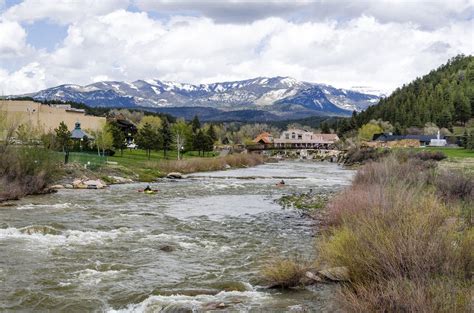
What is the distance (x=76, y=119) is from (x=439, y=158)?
79.1 meters

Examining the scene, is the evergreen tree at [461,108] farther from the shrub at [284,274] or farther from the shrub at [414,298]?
the shrub at [414,298]

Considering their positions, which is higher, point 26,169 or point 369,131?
point 369,131

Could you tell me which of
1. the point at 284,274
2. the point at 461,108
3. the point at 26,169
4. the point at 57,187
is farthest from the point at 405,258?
the point at 461,108

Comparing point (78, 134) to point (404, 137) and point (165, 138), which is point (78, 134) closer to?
point (165, 138)

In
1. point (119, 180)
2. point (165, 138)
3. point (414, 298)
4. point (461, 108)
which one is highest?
point (461, 108)

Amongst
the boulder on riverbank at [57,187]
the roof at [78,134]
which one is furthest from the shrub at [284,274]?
the roof at [78,134]

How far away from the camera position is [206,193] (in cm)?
4659

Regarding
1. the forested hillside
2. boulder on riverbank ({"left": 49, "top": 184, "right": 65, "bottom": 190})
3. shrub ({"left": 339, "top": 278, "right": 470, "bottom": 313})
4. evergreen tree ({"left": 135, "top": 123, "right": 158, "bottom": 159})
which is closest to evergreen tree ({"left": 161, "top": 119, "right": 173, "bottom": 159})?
evergreen tree ({"left": 135, "top": 123, "right": 158, "bottom": 159})

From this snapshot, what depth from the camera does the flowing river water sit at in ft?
46.2

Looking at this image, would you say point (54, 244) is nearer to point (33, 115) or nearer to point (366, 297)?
point (366, 297)

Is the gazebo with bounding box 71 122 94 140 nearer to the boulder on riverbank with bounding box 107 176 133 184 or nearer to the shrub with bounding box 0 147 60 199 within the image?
the boulder on riverbank with bounding box 107 176 133 184

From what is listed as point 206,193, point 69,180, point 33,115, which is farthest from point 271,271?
point 33,115

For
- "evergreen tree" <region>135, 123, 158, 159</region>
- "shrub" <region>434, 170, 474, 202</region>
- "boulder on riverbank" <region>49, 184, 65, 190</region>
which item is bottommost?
"boulder on riverbank" <region>49, 184, 65, 190</region>

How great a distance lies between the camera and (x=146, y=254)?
20281 mm
